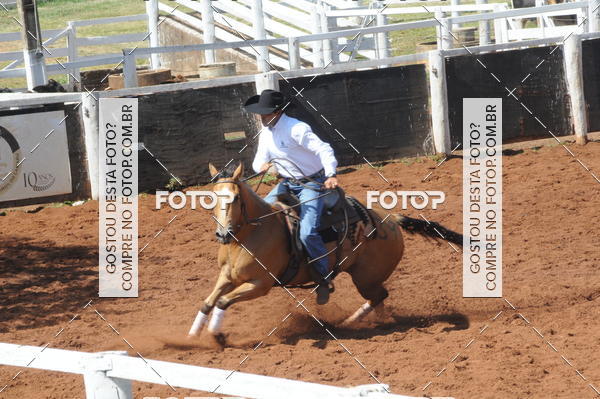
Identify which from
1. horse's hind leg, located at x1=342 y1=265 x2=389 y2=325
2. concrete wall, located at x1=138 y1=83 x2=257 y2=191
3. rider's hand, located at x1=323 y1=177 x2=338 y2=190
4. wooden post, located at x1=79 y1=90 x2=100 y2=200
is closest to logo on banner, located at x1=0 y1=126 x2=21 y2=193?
wooden post, located at x1=79 y1=90 x2=100 y2=200

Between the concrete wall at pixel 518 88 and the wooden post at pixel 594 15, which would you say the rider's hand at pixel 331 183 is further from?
the wooden post at pixel 594 15

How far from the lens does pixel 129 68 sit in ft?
51.2

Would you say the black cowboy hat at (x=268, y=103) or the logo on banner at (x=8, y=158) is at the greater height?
the black cowboy hat at (x=268, y=103)

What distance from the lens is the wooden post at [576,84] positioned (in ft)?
51.2

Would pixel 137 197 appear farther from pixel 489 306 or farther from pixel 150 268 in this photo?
pixel 489 306

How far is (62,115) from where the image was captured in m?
13.1

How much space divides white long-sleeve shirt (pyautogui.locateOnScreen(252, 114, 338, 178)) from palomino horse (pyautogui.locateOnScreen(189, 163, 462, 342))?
50 cm

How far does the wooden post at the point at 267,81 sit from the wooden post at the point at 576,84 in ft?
16.3

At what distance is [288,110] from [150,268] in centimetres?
455

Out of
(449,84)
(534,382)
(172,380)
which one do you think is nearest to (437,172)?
(449,84)

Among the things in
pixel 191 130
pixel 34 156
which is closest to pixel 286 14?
pixel 191 130

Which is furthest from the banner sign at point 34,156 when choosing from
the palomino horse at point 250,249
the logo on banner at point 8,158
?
the palomino horse at point 250,249

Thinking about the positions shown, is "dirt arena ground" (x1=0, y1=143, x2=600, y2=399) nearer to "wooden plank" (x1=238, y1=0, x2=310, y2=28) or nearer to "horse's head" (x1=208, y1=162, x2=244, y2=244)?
"horse's head" (x1=208, y1=162, x2=244, y2=244)

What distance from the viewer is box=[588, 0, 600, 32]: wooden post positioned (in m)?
18.4
